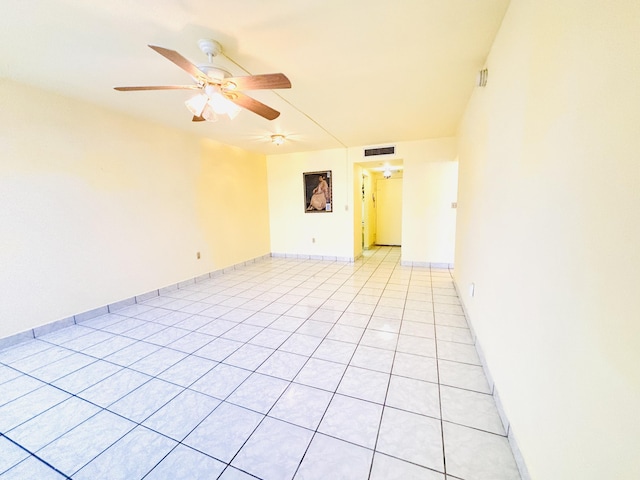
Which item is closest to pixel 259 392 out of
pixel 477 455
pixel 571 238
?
pixel 477 455

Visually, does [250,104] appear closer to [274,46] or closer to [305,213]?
[274,46]

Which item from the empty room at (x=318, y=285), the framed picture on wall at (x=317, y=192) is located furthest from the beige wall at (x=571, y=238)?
the framed picture on wall at (x=317, y=192)

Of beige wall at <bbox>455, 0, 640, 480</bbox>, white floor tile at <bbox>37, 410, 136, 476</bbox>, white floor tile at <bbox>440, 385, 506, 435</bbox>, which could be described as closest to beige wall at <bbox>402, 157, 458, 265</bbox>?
beige wall at <bbox>455, 0, 640, 480</bbox>

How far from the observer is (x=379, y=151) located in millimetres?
5031

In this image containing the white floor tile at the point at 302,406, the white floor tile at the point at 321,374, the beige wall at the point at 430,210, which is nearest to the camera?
the white floor tile at the point at 302,406

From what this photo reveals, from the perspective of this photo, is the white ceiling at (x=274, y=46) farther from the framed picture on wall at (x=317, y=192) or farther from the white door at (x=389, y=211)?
the white door at (x=389, y=211)

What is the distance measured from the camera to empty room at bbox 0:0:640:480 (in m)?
0.76

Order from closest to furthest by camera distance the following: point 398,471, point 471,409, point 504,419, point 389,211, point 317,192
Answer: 1. point 398,471
2. point 504,419
3. point 471,409
4. point 317,192
5. point 389,211

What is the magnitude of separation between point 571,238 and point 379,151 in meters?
4.56

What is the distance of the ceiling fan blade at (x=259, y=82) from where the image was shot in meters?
1.68

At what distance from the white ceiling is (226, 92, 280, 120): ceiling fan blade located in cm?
30

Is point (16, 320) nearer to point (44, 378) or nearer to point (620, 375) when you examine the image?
point (44, 378)

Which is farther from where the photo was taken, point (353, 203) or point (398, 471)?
point (353, 203)

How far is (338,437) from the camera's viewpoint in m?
1.39
